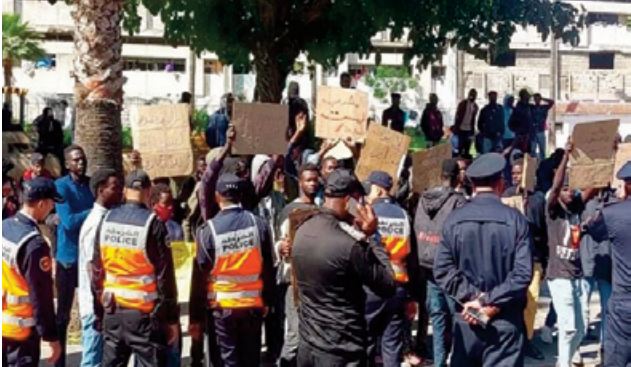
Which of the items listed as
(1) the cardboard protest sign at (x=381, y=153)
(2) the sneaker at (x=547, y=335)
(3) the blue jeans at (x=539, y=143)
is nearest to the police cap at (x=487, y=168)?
(1) the cardboard protest sign at (x=381, y=153)

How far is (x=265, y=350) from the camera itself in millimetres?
9883

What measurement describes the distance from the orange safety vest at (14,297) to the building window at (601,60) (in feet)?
166

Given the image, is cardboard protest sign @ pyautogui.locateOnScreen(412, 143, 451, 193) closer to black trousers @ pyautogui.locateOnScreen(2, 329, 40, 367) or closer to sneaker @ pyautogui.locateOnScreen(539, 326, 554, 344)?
sneaker @ pyautogui.locateOnScreen(539, 326, 554, 344)

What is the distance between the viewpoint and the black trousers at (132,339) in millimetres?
7039

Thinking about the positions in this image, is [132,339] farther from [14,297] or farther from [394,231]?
[394,231]

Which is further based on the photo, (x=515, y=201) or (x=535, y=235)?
(x=535, y=235)

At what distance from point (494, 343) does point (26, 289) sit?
2917mm

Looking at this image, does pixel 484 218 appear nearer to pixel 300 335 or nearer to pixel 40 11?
pixel 300 335

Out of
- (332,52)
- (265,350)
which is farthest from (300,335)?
(332,52)

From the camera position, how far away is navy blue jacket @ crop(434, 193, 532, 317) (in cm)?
649

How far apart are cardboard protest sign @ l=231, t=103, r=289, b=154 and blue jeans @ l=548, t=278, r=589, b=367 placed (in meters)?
2.65

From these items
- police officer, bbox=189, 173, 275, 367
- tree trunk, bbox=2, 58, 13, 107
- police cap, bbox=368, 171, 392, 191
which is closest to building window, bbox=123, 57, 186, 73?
tree trunk, bbox=2, 58, 13, 107

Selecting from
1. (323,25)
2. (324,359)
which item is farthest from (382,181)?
(323,25)

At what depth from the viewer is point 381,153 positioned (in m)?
9.66
